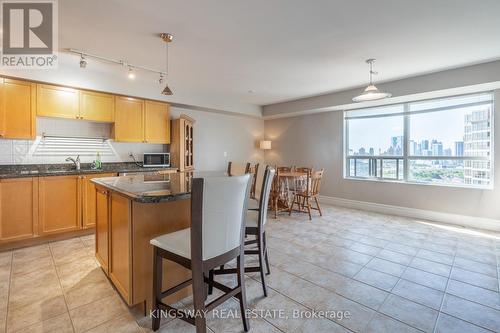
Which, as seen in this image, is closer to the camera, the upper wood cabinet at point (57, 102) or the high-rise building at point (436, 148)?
the upper wood cabinet at point (57, 102)

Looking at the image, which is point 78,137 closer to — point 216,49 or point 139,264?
point 216,49

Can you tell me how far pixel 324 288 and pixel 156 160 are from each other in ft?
11.9

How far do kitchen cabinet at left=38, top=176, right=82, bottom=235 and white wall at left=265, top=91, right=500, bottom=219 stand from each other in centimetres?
470

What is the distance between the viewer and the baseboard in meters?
3.80

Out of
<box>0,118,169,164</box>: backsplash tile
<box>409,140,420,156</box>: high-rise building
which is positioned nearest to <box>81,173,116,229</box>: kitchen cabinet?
<box>0,118,169,164</box>: backsplash tile

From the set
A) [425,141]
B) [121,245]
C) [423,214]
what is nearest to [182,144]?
[121,245]

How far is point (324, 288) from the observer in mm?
2105

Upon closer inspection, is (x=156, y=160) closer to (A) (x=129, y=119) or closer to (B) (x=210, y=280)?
(A) (x=129, y=119)

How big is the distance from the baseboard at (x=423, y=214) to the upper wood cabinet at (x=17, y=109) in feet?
18.2

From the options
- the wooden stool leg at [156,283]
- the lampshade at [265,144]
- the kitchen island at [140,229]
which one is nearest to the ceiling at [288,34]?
the kitchen island at [140,229]

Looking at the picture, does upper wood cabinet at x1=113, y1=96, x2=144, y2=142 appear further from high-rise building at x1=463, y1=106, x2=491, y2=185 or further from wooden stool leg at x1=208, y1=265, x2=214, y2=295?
high-rise building at x1=463, y1=106, x2=491, y2=185

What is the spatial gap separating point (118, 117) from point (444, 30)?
178 inches

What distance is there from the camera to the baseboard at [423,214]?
380cm

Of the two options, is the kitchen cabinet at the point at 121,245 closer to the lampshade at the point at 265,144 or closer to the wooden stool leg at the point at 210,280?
the wooden stool leg at the point at 210,280
